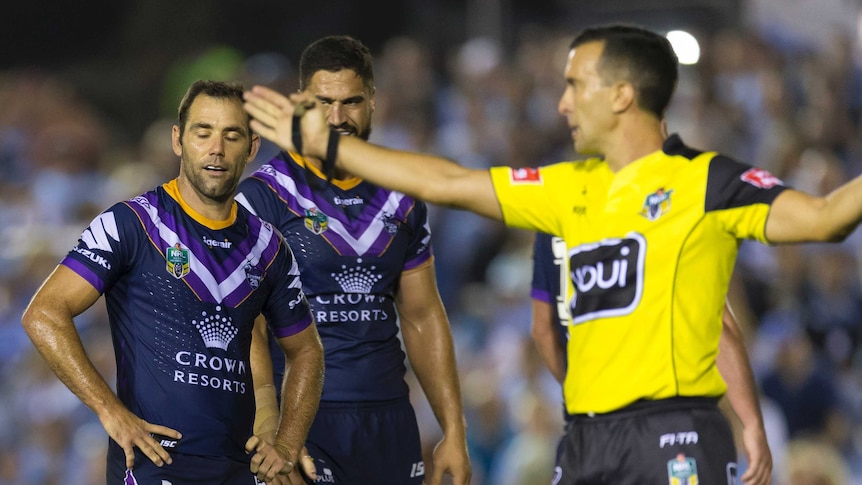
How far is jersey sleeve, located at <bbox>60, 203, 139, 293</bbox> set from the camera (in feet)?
14.9

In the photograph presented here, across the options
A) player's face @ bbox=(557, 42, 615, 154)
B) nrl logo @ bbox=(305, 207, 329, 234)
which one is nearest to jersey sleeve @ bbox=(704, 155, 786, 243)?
player's face @ bbox=(557, 42, 615, 154)

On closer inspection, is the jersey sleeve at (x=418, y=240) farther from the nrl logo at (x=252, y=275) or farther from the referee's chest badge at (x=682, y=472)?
the referee's chest badge at (x=682, y=472)

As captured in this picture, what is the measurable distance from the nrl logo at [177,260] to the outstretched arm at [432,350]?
1.34 m

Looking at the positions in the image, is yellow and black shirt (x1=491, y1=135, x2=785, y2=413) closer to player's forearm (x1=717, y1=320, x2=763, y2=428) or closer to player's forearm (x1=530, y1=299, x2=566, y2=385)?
player's forearm (x1=717, y1=320, x2=763, y2=428)

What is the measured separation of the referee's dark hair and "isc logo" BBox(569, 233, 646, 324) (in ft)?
1.74

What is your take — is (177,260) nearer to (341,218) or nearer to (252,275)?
(252,275)

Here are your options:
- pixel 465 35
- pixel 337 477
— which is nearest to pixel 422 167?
pixel 337 477

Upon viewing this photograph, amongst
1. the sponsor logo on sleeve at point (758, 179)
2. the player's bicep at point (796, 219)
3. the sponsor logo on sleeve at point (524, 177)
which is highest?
the sponsor logo on sleeve at point (524, 177)

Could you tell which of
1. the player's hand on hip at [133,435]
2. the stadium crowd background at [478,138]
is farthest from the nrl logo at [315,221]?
the stadium crowd background at [478,138]

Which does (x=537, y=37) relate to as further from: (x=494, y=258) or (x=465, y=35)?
(x=494, y=258)

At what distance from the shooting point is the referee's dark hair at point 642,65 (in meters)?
4.38

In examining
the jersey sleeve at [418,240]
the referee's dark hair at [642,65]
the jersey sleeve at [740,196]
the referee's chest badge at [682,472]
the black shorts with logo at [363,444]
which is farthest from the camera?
the jersey sleeve at [418,240]

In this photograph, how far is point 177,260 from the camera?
475 cm

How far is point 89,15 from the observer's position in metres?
15.5
